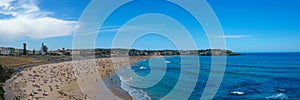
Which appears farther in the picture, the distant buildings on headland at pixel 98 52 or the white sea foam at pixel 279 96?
the distant buildings on headland at pixel 98 52

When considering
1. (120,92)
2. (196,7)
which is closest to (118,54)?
(120,92)

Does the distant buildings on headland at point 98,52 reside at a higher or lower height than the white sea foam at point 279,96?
higher

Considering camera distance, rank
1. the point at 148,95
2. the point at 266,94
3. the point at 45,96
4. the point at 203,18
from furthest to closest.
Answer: the point at 266,94, the point at 148,95, the point at 45,96, the point at 203,18

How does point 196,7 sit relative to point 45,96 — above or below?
above

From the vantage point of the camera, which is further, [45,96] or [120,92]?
[120,92]

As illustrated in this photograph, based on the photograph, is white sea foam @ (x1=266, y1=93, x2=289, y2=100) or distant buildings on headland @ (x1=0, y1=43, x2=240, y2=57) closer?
white sea foam @ (x1=266, y1=93, x2=289, y2=100)

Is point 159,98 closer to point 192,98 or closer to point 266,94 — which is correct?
point 192,98

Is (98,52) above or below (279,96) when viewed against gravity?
above

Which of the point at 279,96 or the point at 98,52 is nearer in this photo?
the point at 279,96

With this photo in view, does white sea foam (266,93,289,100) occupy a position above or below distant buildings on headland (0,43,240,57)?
below

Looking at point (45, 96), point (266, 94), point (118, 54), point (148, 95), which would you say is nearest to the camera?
point (45, 96)
